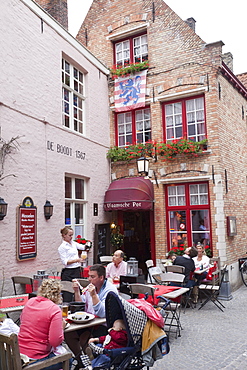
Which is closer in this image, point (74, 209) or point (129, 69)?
point (74, 209)

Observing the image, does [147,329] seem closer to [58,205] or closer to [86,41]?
[58,205]

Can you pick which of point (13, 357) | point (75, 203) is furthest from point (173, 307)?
point (75, 203)

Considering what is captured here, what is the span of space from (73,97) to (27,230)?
430 centimetres

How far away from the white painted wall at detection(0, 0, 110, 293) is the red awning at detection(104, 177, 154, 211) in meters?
0.67

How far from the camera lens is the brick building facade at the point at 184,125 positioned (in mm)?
9281

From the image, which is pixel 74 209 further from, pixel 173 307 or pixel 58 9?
pixel 58 9

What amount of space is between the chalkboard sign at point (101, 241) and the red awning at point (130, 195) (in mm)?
626

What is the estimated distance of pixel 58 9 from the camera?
32.7ft

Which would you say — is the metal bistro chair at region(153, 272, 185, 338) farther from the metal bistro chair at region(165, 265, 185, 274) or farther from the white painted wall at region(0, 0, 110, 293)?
the white painted wall at region(0, 0, 110, 293)

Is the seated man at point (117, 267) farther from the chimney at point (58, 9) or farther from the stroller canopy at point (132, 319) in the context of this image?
the chimney at point (58, 9)

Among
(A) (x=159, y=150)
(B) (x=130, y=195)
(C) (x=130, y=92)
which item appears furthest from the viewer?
(C) (x=130, y=92)

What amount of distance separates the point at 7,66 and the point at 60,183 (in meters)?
2.92

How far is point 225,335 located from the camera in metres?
5.59

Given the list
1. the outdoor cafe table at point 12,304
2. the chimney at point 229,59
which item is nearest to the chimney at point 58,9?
the chimney at point 229,59
